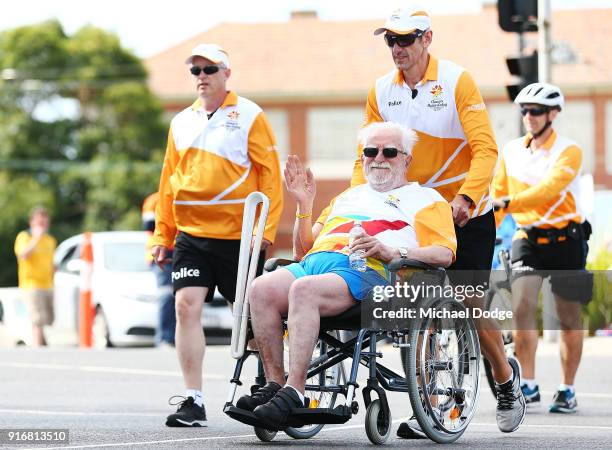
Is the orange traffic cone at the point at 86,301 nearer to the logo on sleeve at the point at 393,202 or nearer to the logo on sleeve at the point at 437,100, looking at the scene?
the logo on sleeve at the point at 437,100

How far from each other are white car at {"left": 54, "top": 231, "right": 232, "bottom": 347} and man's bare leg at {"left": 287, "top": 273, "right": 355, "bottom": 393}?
12456mm

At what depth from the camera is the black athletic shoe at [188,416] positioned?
8.97 metres

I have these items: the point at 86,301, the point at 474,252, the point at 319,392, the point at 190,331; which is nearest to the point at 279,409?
the point at 319,392

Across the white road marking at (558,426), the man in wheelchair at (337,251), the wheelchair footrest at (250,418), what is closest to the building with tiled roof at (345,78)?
the white road marking at (558,426)

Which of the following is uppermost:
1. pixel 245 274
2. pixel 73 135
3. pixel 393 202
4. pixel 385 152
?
pixel 73 135

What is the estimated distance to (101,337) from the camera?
20297 mm

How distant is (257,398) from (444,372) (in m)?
1.18

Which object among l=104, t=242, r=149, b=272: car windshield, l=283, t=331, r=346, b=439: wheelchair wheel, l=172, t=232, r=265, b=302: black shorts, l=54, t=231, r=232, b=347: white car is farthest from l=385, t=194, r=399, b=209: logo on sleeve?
l=104, t=242, r=149, b=272: car windshield

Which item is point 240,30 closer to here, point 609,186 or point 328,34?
point 328,34

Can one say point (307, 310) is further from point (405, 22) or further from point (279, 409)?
point (405, 22)

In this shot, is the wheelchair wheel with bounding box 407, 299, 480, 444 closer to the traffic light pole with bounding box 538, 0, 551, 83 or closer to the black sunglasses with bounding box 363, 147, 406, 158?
the black sunglasses with bounding box 363, 147, 406, 158

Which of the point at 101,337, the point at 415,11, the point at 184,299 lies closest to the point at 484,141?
the point at 415,11

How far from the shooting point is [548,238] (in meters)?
10.7

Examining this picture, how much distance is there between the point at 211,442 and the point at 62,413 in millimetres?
2362
